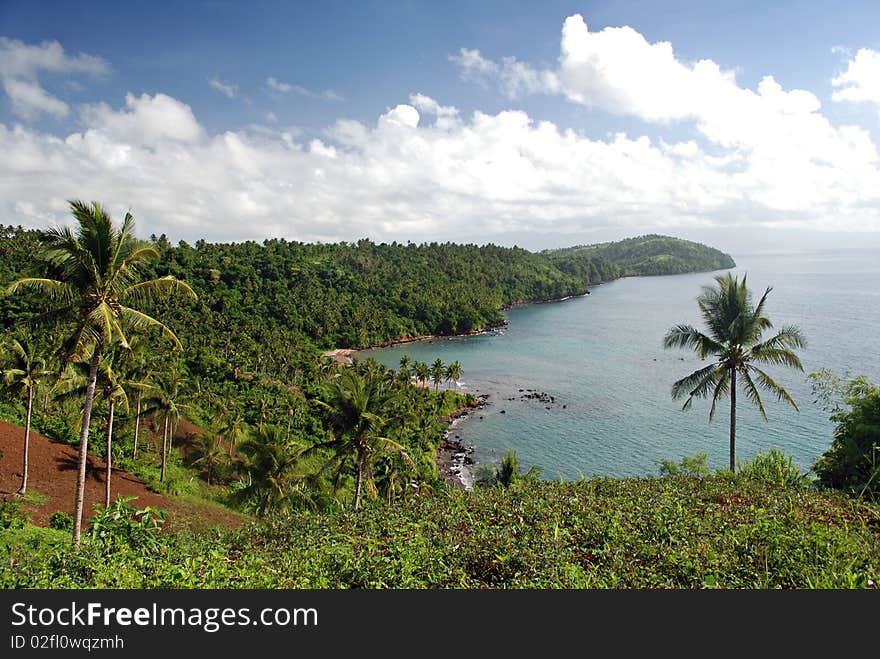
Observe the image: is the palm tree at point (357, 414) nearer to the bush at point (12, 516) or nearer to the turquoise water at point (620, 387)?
the bush at point (12, 516)

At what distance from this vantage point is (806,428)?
39.4 meters

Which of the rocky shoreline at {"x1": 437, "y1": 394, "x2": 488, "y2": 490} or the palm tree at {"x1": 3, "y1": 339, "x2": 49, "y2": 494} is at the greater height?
the palm tree at {"x1": 3, "y1": 339, "x2": 49, "y2": 494}

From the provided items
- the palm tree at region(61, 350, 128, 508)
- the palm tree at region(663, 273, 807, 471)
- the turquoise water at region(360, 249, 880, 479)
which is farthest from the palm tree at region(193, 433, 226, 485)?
the palm tree at region(663, 273, 807, 471)

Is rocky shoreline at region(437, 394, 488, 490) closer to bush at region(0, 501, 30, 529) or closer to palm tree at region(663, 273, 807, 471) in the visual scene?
palm tree at region(663, 273, 807, 471)

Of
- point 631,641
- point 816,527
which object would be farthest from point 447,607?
point 816,527

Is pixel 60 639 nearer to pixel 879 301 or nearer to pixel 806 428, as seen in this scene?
pixel 806 428

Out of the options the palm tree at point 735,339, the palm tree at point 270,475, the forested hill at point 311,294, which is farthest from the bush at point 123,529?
the forested hill at point 311,294

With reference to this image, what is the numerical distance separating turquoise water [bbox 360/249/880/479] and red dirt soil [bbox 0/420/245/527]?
75.9ft

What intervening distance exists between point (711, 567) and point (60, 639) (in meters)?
7.95

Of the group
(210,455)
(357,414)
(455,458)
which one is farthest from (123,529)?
(455,458)

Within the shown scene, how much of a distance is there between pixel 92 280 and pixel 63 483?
1820 cm

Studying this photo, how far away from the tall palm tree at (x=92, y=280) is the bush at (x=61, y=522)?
882 cm

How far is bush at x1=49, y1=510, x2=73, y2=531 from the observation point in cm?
1701

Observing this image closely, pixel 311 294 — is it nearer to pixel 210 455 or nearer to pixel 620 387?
pixel 620 387
